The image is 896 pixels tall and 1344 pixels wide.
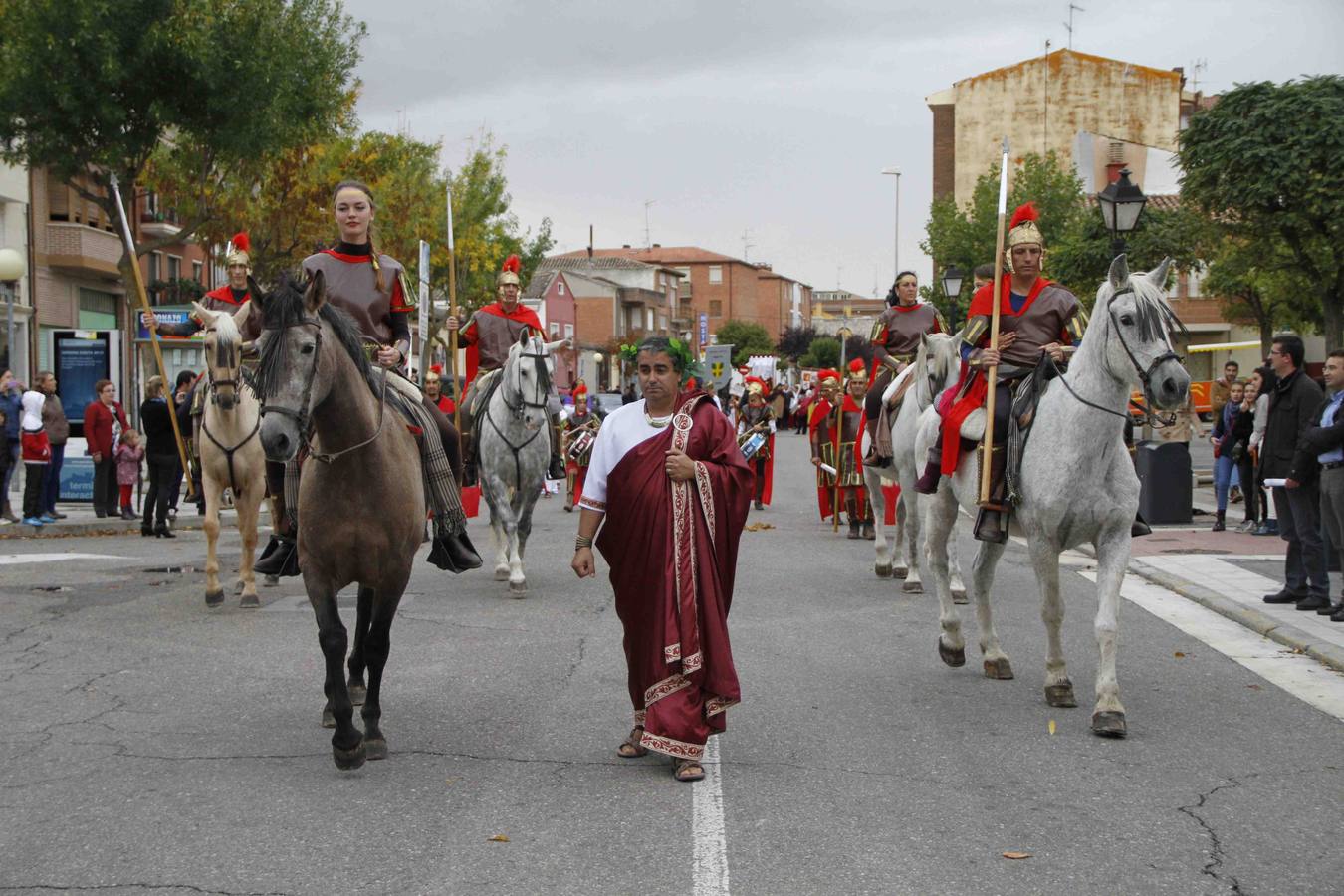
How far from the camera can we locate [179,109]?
2272 cm

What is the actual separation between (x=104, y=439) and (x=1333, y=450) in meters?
16.2

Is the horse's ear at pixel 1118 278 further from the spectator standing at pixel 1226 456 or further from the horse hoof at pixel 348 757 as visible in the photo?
the spectator standing at pixel 1226 456

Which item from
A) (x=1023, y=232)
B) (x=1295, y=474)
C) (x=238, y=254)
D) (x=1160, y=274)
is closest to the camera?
(x=1160, y=274)

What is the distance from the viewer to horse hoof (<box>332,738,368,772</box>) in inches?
244

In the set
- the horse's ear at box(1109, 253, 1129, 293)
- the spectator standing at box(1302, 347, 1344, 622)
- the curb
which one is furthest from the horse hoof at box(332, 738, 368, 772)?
the spectator standing at box(1302, 347, 1344, 622)

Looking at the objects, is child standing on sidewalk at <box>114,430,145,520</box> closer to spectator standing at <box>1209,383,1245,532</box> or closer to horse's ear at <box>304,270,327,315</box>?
spectator standing at <box>1209,383,1245,532</box>

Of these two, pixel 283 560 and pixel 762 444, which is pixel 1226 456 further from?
pixel 283 560

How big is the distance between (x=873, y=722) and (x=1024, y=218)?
10.8ft

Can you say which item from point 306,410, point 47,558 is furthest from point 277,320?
point 47,558

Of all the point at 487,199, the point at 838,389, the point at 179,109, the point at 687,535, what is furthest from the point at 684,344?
the point at 487,199

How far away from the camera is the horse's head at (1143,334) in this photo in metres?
6.90

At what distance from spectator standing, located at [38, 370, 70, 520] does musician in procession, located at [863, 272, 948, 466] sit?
11902 mm

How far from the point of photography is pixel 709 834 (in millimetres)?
5312

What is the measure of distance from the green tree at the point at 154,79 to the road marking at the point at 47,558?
21.9ft
